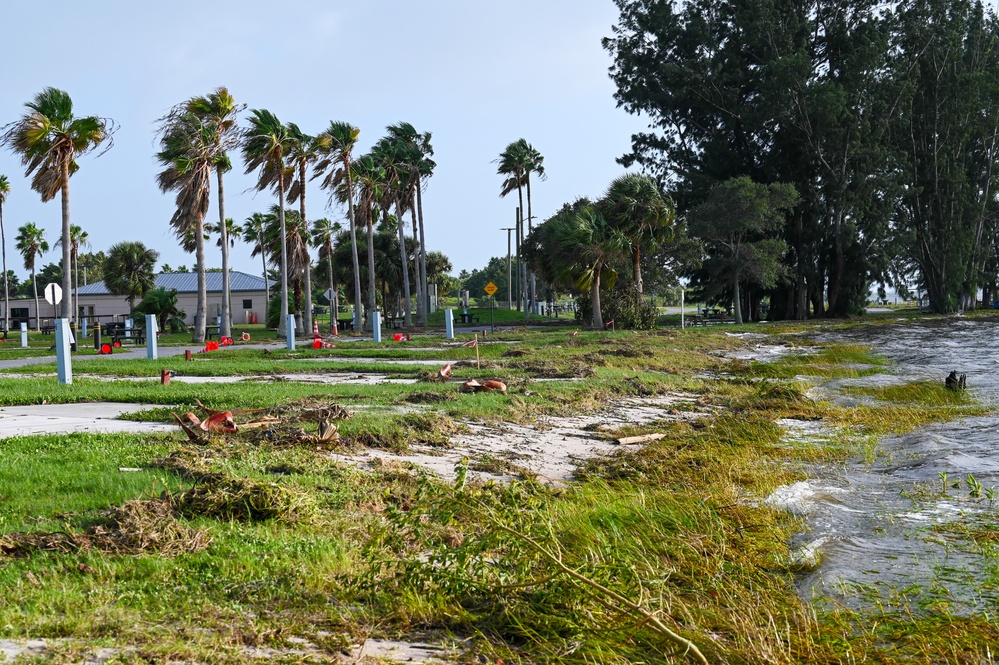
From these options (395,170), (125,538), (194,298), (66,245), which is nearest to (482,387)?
(125,538)

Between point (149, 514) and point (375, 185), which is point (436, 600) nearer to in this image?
point (149, 514)

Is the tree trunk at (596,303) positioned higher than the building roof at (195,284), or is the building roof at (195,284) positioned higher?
the building roof at (195,284)

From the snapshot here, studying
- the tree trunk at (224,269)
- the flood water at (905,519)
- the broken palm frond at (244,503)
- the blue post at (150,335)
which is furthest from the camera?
the tree trunk at (224,269)

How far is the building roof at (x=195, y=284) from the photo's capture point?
8494cm

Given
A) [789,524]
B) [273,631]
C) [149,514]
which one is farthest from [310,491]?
[789,524]

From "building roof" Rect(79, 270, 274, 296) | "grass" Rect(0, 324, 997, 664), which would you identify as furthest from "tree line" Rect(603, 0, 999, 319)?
"grass" Rect(0, 324, 997, 664)

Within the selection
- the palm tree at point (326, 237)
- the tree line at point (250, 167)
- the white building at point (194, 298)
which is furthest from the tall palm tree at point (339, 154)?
the white building at point (194, 298)

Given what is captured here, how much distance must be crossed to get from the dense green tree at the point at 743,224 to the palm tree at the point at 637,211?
32.5ft

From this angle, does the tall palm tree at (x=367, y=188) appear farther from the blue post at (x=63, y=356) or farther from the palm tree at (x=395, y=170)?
the blue post at (x=63, y=356)

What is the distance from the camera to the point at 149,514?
19.0 ft

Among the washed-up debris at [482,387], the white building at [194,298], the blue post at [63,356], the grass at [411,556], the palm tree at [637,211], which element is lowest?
the grass at [411,556]

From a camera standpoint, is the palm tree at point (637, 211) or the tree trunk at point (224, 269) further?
the tree trunk at point (224, 269)

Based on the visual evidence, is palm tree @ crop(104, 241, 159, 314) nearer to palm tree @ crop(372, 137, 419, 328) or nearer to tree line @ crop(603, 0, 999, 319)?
palm tree @ crop(372, 137, 419, 328)

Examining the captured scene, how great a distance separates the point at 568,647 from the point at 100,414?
28.5ft
